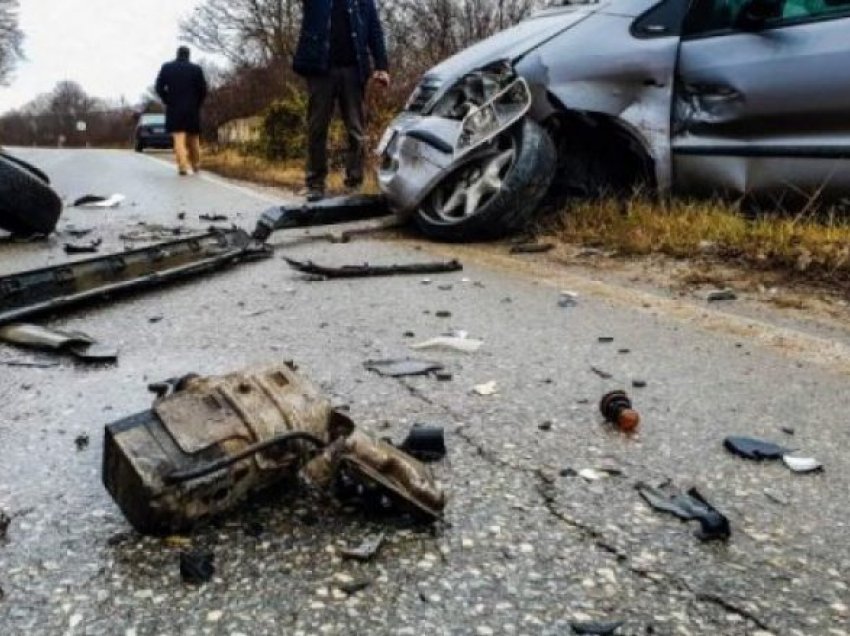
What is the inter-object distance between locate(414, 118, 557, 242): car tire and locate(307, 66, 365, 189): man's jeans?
2.62 meters

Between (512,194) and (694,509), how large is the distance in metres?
3.26

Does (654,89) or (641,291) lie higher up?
(654,89)

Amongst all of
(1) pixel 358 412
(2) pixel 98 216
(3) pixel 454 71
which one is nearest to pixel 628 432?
(1) pixel 358 412

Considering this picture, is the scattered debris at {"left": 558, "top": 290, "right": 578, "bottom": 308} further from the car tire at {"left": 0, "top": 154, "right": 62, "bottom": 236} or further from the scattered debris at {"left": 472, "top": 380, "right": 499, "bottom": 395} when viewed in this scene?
the car tire at {"left": 0, "top": 154, "right": 62, "bottom": 236}

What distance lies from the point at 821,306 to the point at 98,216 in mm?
5336

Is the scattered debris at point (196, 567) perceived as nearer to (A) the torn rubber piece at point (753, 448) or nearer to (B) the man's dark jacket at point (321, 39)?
(A) the torn rubber piece at point (753, 448)

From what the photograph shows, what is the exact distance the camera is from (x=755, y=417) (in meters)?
2.12

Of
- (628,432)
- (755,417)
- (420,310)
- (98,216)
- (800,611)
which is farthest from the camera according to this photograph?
(98,216)

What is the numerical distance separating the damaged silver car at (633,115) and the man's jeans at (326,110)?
205cm

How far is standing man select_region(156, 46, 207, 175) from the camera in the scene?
13.7 meters

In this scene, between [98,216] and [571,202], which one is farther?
[98,216]

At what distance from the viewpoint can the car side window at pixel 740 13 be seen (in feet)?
13.9

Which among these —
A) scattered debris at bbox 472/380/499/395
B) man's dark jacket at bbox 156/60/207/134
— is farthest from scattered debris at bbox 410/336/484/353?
man's dark jacket at bbox 156/60/207/134

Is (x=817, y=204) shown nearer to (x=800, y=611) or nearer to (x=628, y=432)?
(x=628, y=432)
